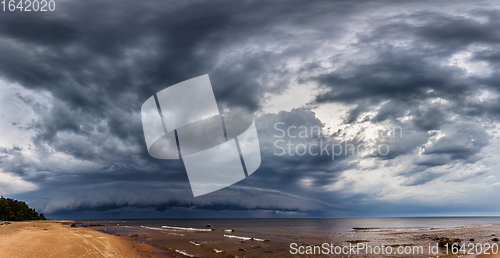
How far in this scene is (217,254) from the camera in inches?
1005

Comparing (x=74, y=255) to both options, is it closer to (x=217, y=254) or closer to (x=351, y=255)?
(x=217, y=254)

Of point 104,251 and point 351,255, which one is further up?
point 104,251

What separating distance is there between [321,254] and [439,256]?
11.3 metres

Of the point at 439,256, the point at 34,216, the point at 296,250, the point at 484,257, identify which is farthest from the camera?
the point at 34,216

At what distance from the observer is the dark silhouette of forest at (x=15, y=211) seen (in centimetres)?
7854

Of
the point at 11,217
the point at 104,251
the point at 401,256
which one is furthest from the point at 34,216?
the point at 401,256

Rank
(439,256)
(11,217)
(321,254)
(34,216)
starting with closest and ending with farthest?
1. (439,256)
2. (321,254)
3. (11,217)
4. (34,216)

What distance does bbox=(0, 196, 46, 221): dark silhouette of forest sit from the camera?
3092 inches

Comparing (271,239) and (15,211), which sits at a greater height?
(271,239)

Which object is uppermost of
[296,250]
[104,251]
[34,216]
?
[104,251]

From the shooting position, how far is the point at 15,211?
92.5 meters

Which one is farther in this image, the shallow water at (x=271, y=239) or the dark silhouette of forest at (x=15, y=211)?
the dark silhouette of forest at (x=15, y=211)

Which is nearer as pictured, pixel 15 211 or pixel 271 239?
pixel 271 239

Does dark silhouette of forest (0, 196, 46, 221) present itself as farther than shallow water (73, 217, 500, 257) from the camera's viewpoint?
Yes
